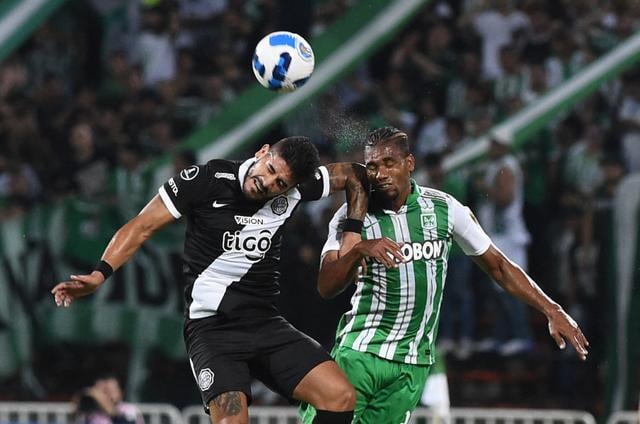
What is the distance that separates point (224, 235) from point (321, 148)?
5.35m

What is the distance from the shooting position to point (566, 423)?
11.6 meters

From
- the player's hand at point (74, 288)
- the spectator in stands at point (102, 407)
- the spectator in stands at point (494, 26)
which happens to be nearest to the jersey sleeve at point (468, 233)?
the player's hand at point (74, 288)

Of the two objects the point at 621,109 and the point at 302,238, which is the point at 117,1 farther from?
the point at 621,109

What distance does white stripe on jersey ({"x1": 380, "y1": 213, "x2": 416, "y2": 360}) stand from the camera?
7.95 m

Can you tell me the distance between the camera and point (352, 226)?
25.6 ft

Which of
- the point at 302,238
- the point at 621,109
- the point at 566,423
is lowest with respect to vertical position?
the point at 566,423

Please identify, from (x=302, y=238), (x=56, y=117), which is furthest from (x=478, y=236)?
(x=56, y=117)

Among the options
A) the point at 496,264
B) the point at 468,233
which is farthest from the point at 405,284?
the point at 496,264

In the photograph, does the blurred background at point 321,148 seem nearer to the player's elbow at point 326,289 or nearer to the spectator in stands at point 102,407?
the spectator in stands at point 102,407

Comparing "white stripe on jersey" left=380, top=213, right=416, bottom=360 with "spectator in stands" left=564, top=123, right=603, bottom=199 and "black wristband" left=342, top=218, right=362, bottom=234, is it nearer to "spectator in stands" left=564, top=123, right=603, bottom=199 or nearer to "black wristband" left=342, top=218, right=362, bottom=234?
"black wristband" left=342, top=218, right=362, bottom=234

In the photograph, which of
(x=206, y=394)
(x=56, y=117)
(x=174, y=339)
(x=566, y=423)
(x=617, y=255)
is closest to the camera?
(x=206, y=394)

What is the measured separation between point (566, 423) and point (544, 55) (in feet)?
12.1

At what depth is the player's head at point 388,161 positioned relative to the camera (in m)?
7.77

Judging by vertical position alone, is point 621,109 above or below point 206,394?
above
